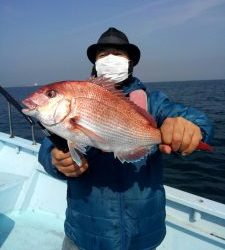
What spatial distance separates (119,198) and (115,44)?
1293mm

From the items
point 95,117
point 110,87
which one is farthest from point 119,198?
point 110,87

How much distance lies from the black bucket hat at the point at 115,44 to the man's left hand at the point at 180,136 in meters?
0.94

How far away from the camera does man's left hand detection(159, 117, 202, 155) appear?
87.9 inches

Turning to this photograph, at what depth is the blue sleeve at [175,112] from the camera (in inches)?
100

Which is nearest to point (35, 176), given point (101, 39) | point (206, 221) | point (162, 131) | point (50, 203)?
point (50, 203)

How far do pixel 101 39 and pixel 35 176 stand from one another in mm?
3452

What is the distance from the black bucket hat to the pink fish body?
0.60m

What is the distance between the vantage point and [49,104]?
2.28 metres

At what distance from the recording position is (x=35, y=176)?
5.74 meters

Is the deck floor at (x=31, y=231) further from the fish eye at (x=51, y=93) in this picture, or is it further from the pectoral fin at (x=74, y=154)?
the fish eye at (x=51, y=93)

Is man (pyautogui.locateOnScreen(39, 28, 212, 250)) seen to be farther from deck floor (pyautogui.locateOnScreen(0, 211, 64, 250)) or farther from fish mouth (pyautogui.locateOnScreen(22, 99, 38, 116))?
deck floor (pyautogui.locateOnScreen(0, 211, 64, 250))

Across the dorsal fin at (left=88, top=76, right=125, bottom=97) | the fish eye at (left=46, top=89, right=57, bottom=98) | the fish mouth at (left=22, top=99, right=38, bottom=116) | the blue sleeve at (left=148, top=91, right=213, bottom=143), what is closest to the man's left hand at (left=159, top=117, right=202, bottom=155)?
the blue sleeve at (left=148, top=91, right=213, bottom=143)

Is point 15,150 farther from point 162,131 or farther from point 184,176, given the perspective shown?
point 184,176

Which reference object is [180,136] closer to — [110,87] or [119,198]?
[110,87]
